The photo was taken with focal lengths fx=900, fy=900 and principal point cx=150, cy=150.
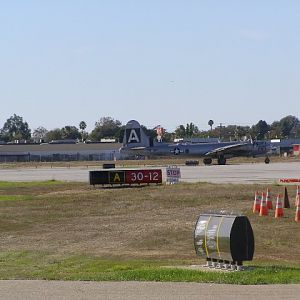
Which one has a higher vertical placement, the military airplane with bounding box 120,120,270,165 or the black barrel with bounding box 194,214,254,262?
the military airplane with bounding box 120,120,270,165

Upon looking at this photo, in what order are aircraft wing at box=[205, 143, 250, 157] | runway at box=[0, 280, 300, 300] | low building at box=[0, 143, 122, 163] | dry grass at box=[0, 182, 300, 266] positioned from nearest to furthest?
runway at box=[0, 280, 300, 300] < dry grass at box=[0, 182, 300, 266] < aircraft wing at box=[205, 143, 250, 157] < low building at box=[0, 143, 122, 163]

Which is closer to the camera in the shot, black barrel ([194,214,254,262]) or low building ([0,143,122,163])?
black barrel ([194,214,254,262])

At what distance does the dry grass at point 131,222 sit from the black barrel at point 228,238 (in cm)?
308

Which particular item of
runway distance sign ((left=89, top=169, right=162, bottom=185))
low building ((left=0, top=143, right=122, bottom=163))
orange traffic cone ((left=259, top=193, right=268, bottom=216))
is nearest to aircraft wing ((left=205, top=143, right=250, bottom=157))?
runway distance sign ((left=89, top=169, right=162, bottom=185))

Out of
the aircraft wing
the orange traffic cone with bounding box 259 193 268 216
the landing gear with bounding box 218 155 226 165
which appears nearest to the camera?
the orange traffic cone with bounding box 259 193 268 216

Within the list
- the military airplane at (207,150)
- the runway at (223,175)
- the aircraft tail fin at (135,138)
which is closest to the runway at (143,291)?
the runway at (223,175)

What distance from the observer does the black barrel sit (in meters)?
15.9

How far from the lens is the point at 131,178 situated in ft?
179

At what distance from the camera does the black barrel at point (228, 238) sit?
15.9 m

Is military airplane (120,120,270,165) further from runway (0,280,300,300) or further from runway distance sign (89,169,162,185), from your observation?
runway (0,280,300,300)

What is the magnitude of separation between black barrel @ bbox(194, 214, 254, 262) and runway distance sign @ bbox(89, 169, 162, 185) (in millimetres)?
37952

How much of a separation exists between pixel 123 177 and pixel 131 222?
23690 mm

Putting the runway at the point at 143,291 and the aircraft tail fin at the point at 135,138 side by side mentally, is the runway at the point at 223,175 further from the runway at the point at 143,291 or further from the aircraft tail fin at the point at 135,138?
the runway at the point at 143,291

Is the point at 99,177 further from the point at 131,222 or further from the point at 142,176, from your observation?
the point at 131,222
